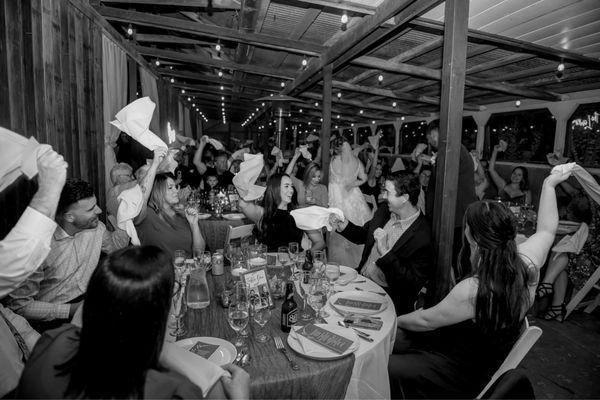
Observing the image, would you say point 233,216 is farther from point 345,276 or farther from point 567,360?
point 567,360

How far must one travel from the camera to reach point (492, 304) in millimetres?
1727

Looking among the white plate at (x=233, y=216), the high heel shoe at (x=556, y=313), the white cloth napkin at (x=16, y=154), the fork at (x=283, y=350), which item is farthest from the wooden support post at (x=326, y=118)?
the white cloth napkin at (x=16, y=154)

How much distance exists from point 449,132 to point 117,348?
2.14 m

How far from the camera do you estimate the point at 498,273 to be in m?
1.74

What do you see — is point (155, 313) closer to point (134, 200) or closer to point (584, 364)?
point (134, 200)

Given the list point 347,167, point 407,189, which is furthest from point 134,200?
point 347,167

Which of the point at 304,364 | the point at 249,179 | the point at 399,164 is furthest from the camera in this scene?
the point at 399,164

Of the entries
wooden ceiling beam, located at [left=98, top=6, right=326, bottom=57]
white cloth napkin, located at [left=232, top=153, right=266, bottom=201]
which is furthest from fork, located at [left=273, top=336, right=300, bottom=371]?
wooden ceiling beam, located at [left=98, top=6, right=326, bottom=57]

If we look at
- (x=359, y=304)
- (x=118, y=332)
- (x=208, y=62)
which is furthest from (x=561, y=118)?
(x=118, y=332)

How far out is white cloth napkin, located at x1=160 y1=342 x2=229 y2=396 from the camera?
3.39 ft

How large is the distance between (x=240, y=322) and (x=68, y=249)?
132 cm

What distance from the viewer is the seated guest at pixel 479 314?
1741 mm

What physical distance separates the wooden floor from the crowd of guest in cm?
32

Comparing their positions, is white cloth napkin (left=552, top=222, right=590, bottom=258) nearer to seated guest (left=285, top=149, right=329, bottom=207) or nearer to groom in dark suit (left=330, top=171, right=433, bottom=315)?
groom in dark suit (left=330, top=171, right=433, bottom=315)
